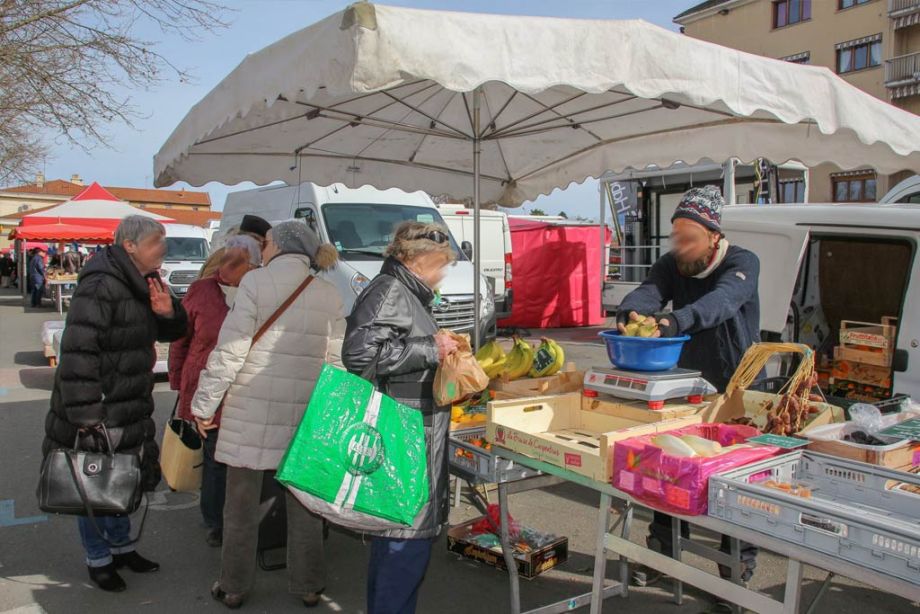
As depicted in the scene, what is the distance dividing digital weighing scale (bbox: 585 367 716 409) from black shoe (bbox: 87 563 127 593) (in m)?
2.77

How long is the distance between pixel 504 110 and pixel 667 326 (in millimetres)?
2428

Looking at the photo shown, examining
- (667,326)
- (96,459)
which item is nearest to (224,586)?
(96,459)

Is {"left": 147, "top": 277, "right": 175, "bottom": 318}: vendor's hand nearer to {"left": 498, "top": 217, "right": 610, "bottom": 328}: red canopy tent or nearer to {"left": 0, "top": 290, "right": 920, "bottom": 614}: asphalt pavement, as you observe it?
{"left": 0, "top": 290, "right": 920, "bottom": 614}: asphalt pavement

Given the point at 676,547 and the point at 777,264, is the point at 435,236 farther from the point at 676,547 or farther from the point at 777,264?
the point at 777,264

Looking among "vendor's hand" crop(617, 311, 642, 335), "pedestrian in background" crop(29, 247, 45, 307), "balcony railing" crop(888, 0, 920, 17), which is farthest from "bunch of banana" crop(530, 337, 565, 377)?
"balcony railing" crop(888, 0, 920, 17)

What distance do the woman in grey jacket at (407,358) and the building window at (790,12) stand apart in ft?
120

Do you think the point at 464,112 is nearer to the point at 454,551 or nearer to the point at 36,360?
the point at 454,551

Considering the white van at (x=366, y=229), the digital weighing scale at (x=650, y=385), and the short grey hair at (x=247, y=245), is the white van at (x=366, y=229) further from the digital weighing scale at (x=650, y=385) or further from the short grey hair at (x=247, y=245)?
the digital weighing scale at (x=650, y=385)

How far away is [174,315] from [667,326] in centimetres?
262

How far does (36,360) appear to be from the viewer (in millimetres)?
11797

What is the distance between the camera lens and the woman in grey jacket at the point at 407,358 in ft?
8.77

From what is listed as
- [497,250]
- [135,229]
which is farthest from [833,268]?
[497,250]

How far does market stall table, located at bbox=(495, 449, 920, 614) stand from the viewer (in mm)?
1839

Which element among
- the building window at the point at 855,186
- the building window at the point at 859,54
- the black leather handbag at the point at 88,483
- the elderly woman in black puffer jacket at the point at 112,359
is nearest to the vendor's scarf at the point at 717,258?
the elderly woman in black puffer jacket at the point at 112,359
